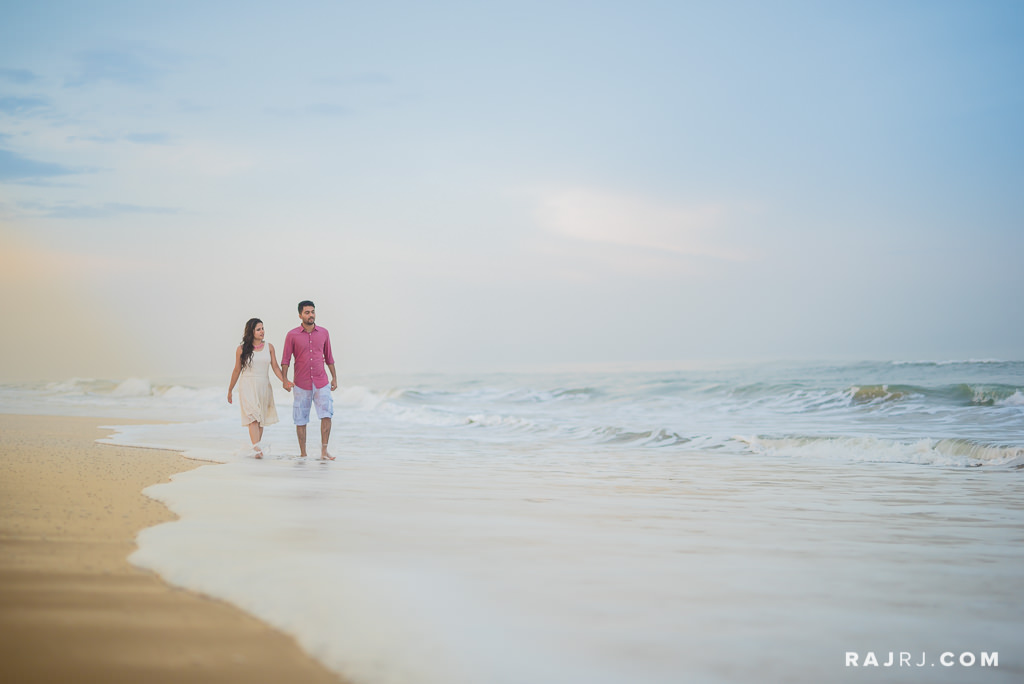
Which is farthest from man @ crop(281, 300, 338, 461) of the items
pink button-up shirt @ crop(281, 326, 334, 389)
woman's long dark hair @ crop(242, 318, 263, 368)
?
woman's long dark hair @ crop(242, 318, 263, 368)

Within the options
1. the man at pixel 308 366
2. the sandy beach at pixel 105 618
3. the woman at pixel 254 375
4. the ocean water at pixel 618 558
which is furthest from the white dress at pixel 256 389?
the sandy beach at pixel 105 618

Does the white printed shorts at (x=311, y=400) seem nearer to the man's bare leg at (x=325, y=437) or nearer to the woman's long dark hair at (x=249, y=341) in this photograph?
the man's bare leg at (x=325, y=437)

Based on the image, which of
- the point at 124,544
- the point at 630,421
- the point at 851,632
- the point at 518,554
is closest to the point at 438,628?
the point at 518,554

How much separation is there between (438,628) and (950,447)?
9466 millimetres

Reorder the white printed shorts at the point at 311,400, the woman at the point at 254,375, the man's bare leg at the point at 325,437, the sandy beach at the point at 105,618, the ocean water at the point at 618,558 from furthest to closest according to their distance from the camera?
the white printed shorts at the point at 311,400, the woman at the point at 254,375, the man's bare leg at the point at 325,437, the ocean water at the point at 618,558, the sandy beach at the point at 105,618

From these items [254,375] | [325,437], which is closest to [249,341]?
[254,375]

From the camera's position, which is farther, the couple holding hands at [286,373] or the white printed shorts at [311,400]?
the white printed shorts at [311,400]

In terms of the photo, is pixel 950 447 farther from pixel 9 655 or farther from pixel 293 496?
pixel 9 655

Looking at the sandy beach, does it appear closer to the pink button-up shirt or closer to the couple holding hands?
the couple holding hands

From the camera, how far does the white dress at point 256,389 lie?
8.93m

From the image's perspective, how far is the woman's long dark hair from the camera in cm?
893

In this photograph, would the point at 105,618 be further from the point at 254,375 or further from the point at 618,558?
the point at 254,375

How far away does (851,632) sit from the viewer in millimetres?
2729

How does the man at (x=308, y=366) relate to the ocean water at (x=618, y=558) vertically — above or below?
above
